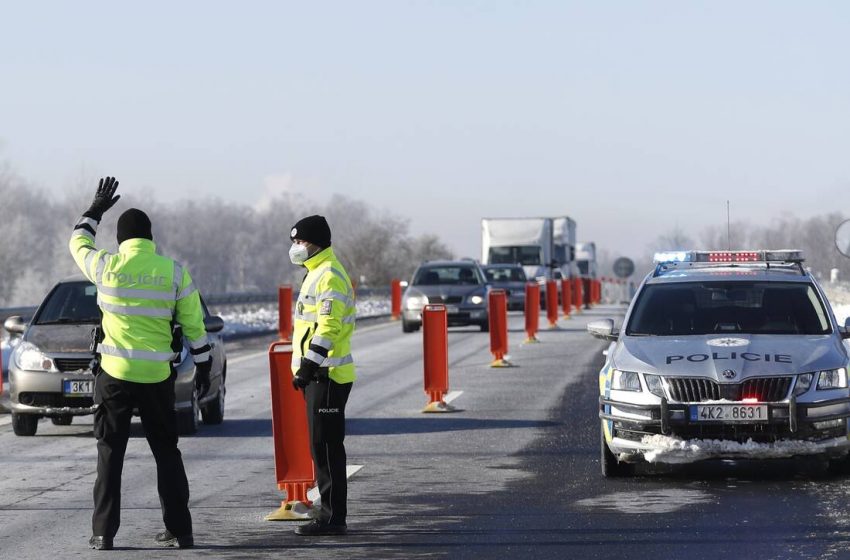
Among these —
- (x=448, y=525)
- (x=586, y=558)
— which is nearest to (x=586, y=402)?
(x=448, y=525)

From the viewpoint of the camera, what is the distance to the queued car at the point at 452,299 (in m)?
34.9

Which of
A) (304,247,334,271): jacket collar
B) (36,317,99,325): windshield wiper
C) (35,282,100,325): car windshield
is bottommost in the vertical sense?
(36,317,99,325): windshield wiper

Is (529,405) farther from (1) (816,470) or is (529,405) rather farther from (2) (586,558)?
(2) (586,558)

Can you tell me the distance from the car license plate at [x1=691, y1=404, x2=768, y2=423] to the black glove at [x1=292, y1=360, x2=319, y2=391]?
9.62ft

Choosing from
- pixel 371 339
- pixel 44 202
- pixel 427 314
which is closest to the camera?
pixel 427 314

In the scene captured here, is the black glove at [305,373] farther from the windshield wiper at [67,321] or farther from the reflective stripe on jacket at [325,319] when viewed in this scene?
the windshield wiper at [67,321]

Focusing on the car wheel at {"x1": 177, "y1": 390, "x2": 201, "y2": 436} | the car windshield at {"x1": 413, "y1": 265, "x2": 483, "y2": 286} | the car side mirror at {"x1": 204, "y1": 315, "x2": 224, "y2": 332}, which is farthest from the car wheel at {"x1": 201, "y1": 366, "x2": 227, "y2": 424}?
the car windshield at {"x1": 413, "y1": 265, "x2": 483, "y2": 286}

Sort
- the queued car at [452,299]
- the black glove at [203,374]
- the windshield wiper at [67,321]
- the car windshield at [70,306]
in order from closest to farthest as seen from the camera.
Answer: the black glove at [203,374] → the windshield wiper at [67,321] → the car windshield at [70,306] → the queued car at [452,299]

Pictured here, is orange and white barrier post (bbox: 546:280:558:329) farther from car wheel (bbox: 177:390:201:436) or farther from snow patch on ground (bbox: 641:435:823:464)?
snow patch on ground (bbox: 641:435:823:464)

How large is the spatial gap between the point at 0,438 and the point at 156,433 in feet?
20.3

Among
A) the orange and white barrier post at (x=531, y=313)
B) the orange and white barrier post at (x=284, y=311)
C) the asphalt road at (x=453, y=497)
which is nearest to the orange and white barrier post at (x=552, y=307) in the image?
the orange and white barrier post at (x=531, y=313)

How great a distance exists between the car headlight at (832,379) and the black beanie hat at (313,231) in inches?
144

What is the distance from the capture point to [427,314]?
55.0 feet

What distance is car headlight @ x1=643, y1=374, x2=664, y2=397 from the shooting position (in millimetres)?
10656
